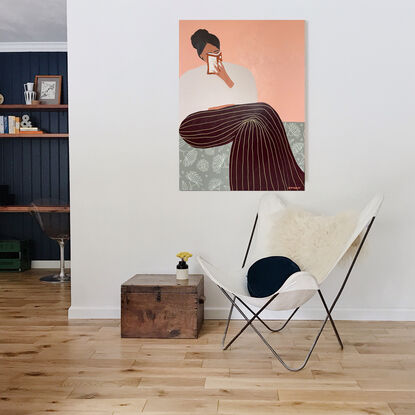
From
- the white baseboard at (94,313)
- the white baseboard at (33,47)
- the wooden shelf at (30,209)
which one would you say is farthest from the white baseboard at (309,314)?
the white baseboard at (33,47)

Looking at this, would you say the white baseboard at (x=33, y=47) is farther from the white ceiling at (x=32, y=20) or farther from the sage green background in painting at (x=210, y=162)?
the sage green background in painting at (x=210, y=162)

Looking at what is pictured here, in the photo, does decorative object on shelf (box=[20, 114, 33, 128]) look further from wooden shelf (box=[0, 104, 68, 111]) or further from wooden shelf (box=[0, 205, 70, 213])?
wooden shelf (box=[0, 205, 70, 213])

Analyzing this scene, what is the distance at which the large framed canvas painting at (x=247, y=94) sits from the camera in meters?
3.54

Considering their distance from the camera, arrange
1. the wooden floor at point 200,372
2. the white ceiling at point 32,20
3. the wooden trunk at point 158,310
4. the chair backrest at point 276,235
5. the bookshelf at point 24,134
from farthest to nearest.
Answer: the bookshelf at point 24,134
the white ceiling at point 32,20
the wooden trunk at point 158,310
the chair backrest at point 276,235
the wooden floor at point 200,372

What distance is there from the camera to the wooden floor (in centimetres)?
215

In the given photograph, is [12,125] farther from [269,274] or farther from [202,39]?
[269,274]

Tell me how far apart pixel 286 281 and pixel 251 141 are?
128cm

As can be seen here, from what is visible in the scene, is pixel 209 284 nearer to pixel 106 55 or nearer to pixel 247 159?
pixel 247 159

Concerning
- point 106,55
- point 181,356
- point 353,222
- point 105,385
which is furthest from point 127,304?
point 106,55

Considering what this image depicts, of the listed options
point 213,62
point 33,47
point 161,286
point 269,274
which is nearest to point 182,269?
point 161,286

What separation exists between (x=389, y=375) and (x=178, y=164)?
1864 millimetres

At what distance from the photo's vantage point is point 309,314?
11.7 ft

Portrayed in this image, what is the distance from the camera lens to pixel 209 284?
365 centimetres

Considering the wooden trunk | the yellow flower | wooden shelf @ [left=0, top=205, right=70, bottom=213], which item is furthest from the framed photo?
the wooden trunk
